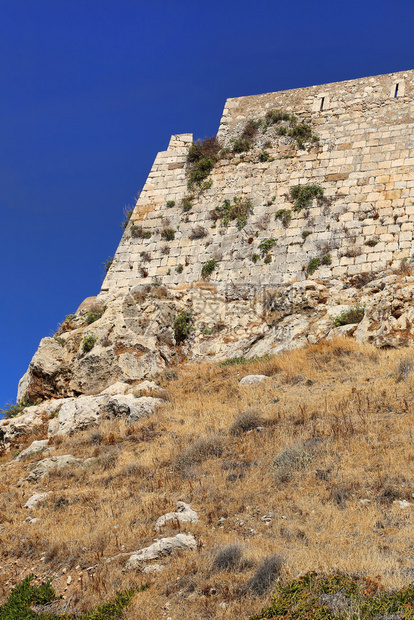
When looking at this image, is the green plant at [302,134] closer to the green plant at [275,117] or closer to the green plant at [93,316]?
the green plant at [275,117]

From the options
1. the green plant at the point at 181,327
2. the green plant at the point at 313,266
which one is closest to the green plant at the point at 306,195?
the green plant at the point at 313,266

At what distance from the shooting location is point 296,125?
1903 centimetres

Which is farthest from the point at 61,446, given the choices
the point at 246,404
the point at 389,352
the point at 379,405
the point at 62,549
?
the point at 389,352

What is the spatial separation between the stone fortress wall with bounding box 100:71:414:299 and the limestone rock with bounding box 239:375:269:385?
5293 mm

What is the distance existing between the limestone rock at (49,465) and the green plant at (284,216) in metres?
10.0

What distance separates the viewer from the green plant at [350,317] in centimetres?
1355

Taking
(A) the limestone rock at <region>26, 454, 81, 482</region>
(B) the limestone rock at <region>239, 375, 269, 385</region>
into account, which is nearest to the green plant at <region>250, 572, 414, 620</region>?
(A) the limestone rock at <region>26, 454, 81, 482</region>

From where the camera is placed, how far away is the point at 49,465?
30.8ft

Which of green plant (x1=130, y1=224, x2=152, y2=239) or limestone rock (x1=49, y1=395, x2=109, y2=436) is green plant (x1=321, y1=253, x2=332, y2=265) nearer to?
green plant (x1=130, y1=224, x2=152, y2=239)

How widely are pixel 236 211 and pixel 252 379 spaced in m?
7.82

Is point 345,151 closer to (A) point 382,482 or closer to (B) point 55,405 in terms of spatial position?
(B) point 55,405

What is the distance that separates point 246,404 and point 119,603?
17.2ft

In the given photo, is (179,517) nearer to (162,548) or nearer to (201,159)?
(162,548)

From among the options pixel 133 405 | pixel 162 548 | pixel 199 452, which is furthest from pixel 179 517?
pixel 133 405
